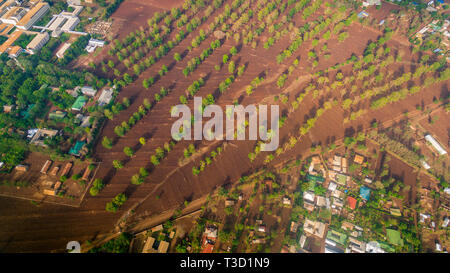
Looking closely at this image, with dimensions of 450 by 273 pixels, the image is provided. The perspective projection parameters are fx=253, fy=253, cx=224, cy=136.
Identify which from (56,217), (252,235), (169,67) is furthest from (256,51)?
(56,217)

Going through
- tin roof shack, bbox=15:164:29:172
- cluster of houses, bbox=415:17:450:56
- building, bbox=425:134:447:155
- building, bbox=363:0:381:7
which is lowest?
tin roof shack, bbox=15:164:29:172

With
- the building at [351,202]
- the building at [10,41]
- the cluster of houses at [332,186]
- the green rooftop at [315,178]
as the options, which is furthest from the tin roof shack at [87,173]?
the building at [351,202]

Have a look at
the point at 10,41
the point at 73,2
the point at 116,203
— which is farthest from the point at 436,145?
the point at 10,41

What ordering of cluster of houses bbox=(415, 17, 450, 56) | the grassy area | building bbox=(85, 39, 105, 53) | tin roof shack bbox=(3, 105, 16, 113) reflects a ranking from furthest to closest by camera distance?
the grassy area → cluster of houses bbox=(415, 17, 450, 56) → building bbox=(85, 39, 105, 53) → tin roof shack bbox=(3, 105, 16, 113)

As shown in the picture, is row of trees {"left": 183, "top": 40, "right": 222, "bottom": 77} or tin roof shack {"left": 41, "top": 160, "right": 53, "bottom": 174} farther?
row of trees {"left": 183, "top": 40, "right": 222, "bottom": 77}

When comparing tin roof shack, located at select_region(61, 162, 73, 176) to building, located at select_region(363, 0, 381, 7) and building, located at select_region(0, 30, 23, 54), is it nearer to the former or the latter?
building, located at select_region(0, 30, 23, 54)

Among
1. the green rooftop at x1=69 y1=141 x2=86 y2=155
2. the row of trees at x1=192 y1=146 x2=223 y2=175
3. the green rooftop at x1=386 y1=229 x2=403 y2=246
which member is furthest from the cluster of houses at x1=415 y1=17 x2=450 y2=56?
the green rooftop at x1=69 y1=141 x2=86 y2=155
